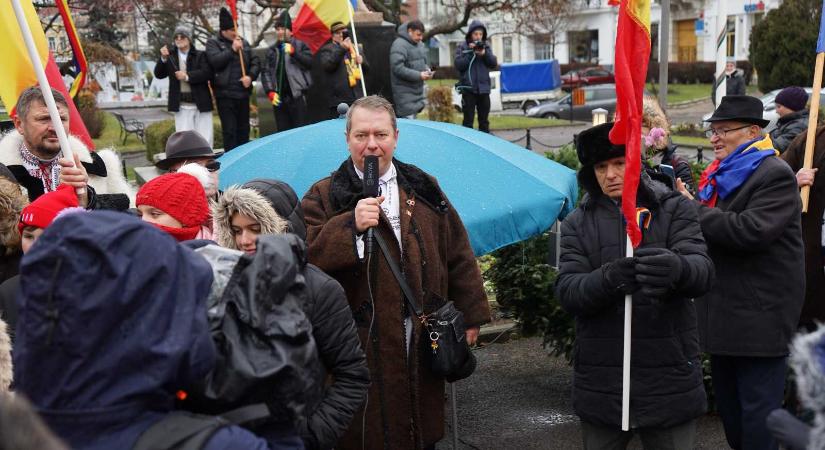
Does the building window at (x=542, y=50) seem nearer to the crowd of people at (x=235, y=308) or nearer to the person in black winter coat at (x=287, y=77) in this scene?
the person in black winter coat at (x=287, y=77)

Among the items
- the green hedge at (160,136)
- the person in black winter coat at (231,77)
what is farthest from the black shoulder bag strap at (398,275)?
the green hedge at (160,136)

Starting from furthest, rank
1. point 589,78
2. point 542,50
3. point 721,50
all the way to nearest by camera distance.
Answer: point 542,50 < point 589,78 < point 721,50

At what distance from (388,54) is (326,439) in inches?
413

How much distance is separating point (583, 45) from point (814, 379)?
208 ft

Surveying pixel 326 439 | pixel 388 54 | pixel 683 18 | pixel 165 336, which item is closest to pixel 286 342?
pixel 165 336

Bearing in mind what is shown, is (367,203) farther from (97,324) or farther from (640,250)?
(97,324)

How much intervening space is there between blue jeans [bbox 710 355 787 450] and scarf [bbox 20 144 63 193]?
343 cm

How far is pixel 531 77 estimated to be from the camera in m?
40.0

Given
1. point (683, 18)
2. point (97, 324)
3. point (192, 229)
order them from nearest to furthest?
point (97, 324)
point (192, 229)
point (683, 18)

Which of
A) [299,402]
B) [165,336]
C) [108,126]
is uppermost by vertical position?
[165,336]

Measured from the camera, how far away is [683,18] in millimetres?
54719

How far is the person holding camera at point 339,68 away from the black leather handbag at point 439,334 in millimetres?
6713

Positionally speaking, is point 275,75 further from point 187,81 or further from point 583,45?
point 583,45

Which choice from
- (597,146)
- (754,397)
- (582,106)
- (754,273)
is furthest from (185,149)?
(582,106)
